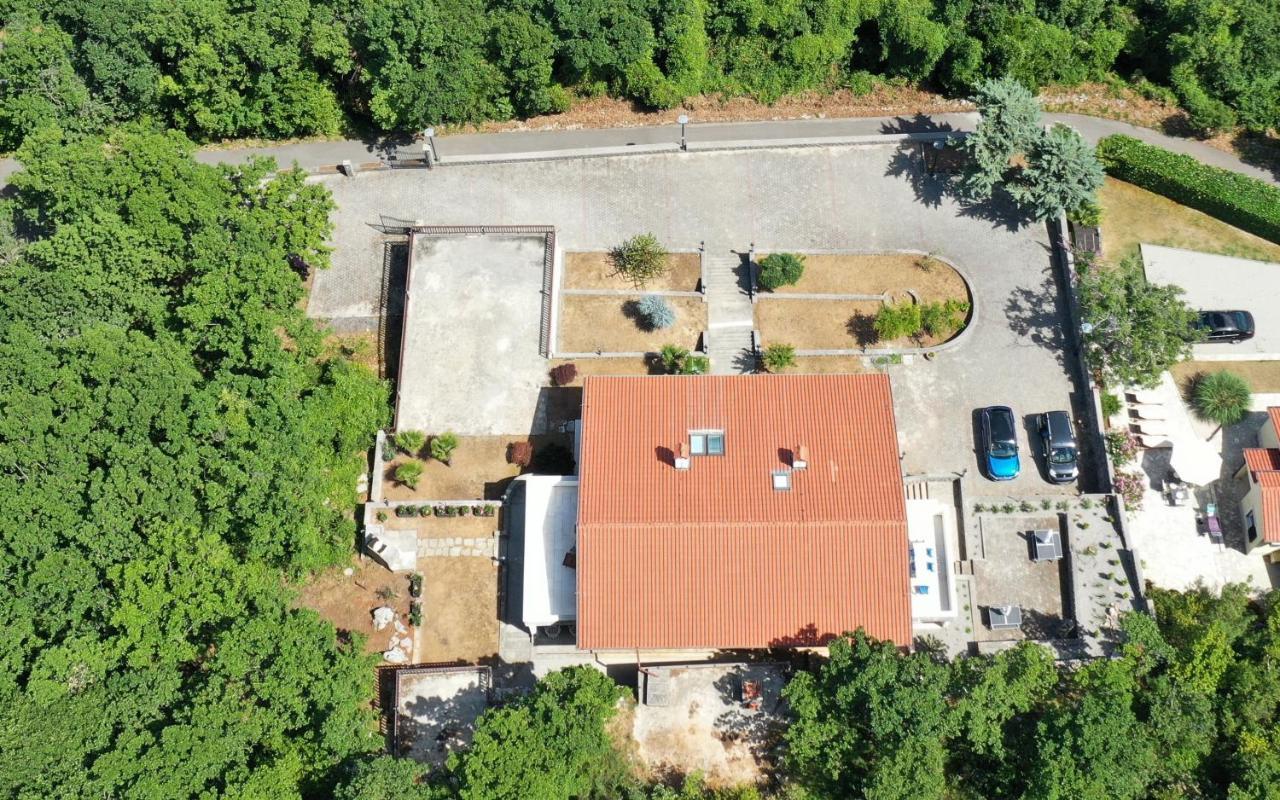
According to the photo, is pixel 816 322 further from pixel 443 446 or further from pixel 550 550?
pixel 443 446

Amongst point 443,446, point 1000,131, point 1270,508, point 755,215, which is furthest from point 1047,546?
point 443,446

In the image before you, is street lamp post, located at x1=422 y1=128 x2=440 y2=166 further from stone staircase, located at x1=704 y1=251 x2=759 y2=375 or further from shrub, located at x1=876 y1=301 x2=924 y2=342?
shrub, located at x1=876 y1=301 x2=924 y2=342

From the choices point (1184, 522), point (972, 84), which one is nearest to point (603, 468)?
point (1184, 522)

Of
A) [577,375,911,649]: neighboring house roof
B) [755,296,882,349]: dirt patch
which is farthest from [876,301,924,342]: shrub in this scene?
[577,375,911,649]: neighboring house roof

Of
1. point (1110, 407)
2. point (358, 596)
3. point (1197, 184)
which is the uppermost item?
point (1197, 184)

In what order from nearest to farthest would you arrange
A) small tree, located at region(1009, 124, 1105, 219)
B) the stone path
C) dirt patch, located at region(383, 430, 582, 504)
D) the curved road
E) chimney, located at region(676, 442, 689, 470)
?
chimney, located at region(676, 442, 689, 470) → the stone path → dirt patch, located at region(383, 430, 582, 504) → small tree, located at region(1009, 124, 1105, 219) → the curved road
